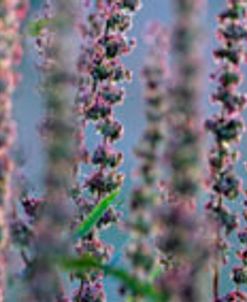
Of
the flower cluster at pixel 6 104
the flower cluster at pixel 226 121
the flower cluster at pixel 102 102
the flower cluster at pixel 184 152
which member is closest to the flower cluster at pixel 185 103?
the flower cluster at pixel 184 152

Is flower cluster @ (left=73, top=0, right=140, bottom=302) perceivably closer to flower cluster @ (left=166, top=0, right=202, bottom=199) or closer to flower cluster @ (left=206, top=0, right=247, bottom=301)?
flower cluster @ (left=206, top=0, right=247, bottom=301)

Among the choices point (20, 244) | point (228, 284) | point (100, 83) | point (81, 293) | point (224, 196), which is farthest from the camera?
point (228, 284)

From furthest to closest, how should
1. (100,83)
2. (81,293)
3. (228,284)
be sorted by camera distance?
1. (228,284)
2. (100,83)
3. (81,293)

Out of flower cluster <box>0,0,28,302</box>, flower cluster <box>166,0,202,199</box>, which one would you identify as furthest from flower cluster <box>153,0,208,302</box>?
flower cluster <box>0,0,28,302</box>

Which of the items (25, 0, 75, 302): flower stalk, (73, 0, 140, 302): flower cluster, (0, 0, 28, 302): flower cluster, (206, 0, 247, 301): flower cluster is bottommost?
(25, 0, 75, 302): flower stalk

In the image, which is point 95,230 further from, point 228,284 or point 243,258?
point 228,284

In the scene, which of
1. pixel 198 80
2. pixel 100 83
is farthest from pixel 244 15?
pixel 198 80
